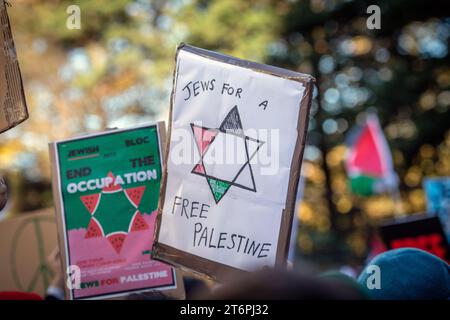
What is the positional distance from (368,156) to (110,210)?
764 centimetres

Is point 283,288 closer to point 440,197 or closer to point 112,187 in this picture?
point 112,187

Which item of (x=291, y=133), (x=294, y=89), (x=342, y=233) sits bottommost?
(x=342, y=233)

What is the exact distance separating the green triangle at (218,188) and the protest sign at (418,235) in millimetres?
1956

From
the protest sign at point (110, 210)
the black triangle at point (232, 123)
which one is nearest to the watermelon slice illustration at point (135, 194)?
the protest sign at point (110, 210)

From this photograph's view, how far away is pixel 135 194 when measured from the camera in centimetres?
299

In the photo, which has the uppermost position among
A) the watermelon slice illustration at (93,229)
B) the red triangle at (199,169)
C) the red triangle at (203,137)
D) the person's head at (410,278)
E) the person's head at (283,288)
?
the red triangle at (203,137)

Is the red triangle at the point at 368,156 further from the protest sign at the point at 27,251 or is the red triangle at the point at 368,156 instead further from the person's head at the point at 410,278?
the person's head at the point at 410,278

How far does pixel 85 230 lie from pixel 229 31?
45.3ft

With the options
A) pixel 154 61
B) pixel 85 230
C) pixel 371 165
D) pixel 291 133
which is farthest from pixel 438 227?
pixel 154 61

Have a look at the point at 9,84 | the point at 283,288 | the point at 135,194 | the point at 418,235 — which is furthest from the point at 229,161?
the point at 418,235

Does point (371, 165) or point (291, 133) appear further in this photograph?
point (371, 165)

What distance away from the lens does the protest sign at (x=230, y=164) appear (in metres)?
2.41
